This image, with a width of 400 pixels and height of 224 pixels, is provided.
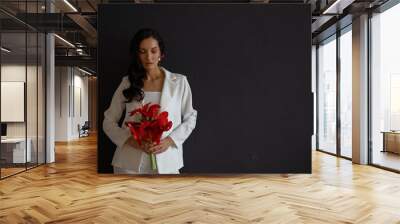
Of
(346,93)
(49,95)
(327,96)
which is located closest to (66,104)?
(49,95)

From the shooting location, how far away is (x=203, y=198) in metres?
4.79

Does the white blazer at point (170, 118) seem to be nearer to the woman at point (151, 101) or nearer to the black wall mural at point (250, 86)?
the woman at point (151, 101)

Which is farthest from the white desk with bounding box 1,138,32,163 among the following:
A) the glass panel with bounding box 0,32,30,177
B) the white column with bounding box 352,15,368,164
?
the white column with bounding box 352,15,368,164

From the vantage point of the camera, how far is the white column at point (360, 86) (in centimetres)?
804

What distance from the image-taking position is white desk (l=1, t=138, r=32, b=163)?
21.6 feet

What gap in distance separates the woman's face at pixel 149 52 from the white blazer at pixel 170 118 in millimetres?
95

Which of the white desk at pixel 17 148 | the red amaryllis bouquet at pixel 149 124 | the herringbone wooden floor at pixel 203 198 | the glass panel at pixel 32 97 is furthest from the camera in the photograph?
the glass panel at pixel 32 97

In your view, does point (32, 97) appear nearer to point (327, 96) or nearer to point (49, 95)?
point (49, 95)

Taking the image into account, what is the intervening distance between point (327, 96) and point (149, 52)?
999 centimetres

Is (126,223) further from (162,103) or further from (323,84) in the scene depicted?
(323,84)

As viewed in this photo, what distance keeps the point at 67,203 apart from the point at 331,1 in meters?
5.09

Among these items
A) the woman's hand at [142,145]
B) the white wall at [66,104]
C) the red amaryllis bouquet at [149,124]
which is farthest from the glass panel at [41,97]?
the white wall at [66,104]

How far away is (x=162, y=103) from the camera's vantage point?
142 centimetres

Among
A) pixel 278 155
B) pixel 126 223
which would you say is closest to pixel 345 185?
pixel 278 155
